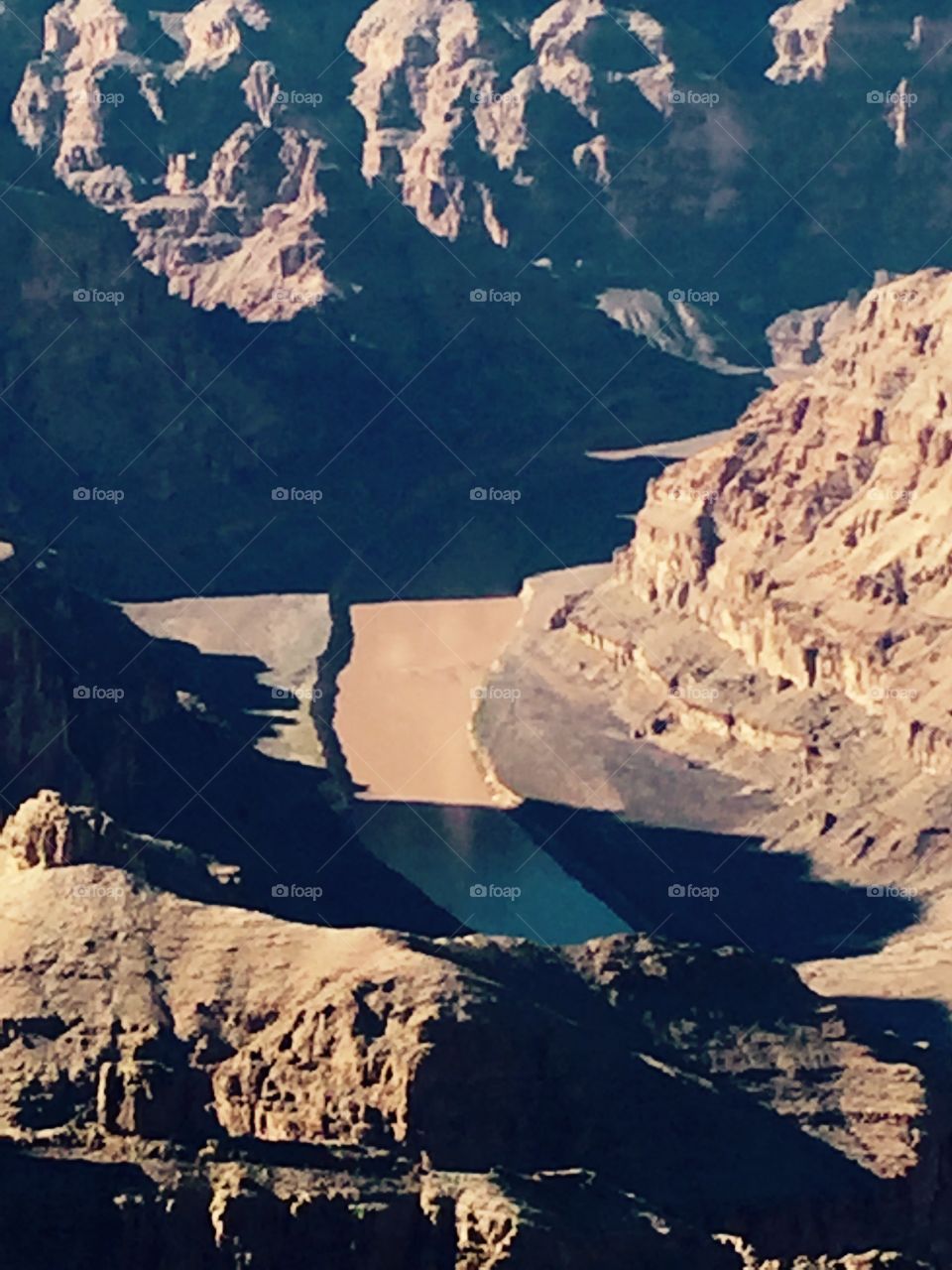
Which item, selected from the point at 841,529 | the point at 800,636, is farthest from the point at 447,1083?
the point at 841,529

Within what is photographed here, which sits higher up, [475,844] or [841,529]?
[841,529]

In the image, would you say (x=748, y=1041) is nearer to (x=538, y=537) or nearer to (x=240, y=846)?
(x=240, y=846)

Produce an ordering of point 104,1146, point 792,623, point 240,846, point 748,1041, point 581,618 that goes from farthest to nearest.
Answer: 1. point 581,618
2. point 792,623
3. point 240,846
4. point 748,1041
5. point 104,1146

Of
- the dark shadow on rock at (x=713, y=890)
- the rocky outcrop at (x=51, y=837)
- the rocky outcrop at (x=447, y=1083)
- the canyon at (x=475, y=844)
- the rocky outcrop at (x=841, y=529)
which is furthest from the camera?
the rocky outcrop at (x=841, y=529)

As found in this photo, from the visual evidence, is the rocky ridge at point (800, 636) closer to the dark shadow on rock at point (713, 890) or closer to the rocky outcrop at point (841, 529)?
the rocky outcrop at point (841, 529)

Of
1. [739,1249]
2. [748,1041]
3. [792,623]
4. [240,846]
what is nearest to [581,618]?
[792,623]

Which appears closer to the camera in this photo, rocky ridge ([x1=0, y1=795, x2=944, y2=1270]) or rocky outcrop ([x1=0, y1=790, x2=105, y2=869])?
rocky ridge ([x1=0, y1=795, x2=944, y2=1270])

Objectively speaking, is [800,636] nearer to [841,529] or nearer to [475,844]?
[841,529]

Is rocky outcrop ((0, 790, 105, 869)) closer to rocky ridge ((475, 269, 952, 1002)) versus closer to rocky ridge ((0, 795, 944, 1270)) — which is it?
rocky ridge ((0, 795, 944, 1270))

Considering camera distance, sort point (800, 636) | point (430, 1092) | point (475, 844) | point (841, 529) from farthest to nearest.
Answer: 1. point (841, 529)
2. point (800, 636)
3. point (475, 844)
4. point (430, 1092)

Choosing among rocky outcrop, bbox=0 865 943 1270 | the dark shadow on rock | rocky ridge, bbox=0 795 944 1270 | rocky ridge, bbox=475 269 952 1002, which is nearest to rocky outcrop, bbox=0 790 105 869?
rocky ridge, bbox=0 795 944 1270

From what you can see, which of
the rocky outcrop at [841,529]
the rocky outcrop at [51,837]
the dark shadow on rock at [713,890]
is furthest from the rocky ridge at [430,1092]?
the rocky outcrop at [841,529]
